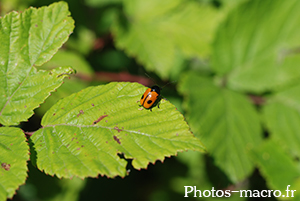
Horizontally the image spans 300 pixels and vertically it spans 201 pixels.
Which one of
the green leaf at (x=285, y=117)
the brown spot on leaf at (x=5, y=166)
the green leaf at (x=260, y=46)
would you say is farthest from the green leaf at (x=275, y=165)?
the brown spot on leaf at (x=5, y=166)

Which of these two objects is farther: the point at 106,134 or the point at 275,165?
the point at 275,165

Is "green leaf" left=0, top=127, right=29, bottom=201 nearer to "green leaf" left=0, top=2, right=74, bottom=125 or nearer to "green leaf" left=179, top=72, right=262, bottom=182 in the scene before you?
"green leaf" left=0, top=2, right=74, bottom=125

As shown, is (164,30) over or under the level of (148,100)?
over

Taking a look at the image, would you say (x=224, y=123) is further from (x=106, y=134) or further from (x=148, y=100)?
(x=106, y=134)

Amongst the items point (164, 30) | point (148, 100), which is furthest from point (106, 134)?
point (164, 30)

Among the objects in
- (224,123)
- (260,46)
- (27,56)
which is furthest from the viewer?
(260,46)

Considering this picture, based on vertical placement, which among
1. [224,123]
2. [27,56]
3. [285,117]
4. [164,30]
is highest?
[164,30]

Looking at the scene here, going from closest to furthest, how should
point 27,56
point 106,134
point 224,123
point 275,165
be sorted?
point 106,134, point 27,56, point 224,123, point 275,165
